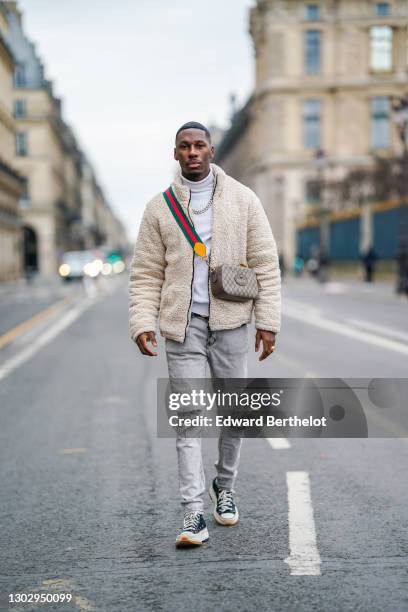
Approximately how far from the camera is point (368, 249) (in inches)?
1581

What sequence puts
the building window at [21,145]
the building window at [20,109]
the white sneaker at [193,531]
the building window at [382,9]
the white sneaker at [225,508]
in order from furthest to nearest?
the building window at [20,109]
the building window at [21,145]
the building window at [382,9]
the white sneaker at [225,508]
the white sneaker at [193,531]

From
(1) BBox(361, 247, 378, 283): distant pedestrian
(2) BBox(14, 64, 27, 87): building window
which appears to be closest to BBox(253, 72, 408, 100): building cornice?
(2) BBox(14, 64, 27, 87): building window

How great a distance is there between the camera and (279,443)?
697 centimetres

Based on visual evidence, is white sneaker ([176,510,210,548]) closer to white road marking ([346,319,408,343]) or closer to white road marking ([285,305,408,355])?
white road marking ([285,305,408,355])

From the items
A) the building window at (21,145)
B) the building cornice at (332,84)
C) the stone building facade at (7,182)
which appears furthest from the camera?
the building window at (21,145)

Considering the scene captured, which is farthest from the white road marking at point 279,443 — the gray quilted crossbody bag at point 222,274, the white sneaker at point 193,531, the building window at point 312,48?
the building window at point 312,48

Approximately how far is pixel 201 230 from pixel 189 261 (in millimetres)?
164

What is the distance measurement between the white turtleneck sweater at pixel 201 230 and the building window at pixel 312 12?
75119 millimetres

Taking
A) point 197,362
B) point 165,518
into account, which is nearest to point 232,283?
point 197,362

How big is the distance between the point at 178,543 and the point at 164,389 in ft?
2.63

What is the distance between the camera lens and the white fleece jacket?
4555 millimetres

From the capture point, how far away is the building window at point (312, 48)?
76812 mm

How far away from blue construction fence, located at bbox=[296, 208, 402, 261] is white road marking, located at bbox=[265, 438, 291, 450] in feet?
97.6

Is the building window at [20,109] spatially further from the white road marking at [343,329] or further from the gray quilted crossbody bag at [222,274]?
the gray quilted crossbody bag at [222,274]
